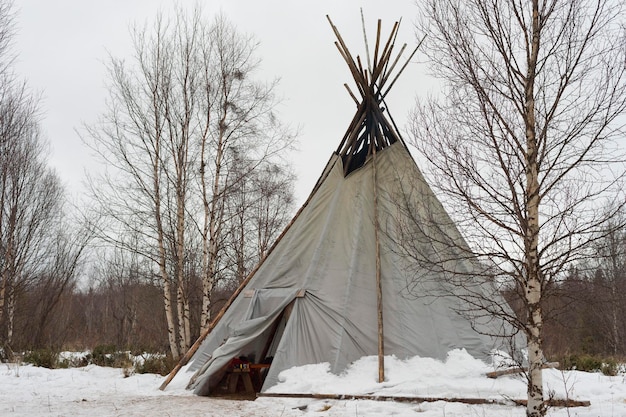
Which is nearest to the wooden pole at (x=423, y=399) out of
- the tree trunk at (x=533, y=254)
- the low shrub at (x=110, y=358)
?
the tree trunk at (x=533, y=254)

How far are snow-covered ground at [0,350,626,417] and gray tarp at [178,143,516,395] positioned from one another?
0.76 feet

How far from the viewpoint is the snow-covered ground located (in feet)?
17.4

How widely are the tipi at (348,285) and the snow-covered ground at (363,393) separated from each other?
229 millimetres

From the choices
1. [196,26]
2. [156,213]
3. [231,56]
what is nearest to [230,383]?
[156,213]

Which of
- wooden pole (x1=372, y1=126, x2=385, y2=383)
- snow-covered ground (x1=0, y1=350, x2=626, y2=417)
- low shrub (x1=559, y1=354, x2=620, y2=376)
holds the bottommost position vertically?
snow-covered ground (x1=0, y1=350, x2=626, y2=417)

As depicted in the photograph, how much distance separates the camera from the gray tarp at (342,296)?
6664mm

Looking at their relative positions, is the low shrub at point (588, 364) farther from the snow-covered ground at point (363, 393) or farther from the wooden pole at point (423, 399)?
the wooden pole at point (423, 399)

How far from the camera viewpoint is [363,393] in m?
5.89

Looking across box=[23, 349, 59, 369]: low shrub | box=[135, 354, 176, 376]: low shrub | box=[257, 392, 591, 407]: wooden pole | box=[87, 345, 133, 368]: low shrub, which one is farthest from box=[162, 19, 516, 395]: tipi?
box=[23, 349, 59, 369]: low shrub

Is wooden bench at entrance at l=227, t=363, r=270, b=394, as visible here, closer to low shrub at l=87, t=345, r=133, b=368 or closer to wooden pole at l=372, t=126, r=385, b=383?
wooden pole at l=372, t=126, r=385, b=383

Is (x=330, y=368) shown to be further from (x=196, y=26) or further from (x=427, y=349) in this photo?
(x=196, y=26)

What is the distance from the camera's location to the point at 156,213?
1084 cm

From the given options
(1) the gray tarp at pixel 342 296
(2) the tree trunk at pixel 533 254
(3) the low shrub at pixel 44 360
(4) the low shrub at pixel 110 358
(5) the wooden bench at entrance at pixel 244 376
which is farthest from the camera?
(4) the low shrub at pixel 110 358

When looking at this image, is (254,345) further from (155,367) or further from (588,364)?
(588,364)
